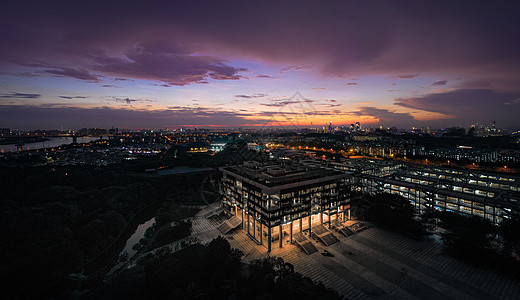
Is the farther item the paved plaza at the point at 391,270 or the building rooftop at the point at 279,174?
the building rooftop at the point at 279,174

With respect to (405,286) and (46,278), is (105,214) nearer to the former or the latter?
(46,278)

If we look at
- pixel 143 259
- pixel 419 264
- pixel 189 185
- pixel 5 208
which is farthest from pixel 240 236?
pixel 5 208

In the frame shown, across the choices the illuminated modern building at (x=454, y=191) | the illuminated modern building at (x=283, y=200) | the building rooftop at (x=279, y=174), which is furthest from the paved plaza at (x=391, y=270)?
the illuminated modern building at (x=454, y=191)

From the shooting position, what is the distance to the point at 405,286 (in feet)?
56.8

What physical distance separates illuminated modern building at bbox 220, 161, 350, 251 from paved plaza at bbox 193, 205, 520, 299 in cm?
211

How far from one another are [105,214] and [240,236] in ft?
67.5

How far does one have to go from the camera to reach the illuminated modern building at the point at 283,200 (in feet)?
76.8

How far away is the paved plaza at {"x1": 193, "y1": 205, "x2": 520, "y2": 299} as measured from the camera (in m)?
16.8

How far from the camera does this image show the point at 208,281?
1814cm

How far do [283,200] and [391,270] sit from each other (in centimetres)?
1157

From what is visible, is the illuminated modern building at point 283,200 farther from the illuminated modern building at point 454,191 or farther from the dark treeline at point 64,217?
the illuminated modern building at point 454,191

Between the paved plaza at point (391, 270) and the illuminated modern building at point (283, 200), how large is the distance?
2.11m

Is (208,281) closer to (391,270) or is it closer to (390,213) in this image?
(391,270)

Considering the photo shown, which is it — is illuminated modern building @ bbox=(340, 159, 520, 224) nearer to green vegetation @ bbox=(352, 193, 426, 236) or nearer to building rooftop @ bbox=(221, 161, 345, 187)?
green vegetation @ bbox=(352, 193, 426, 236)
